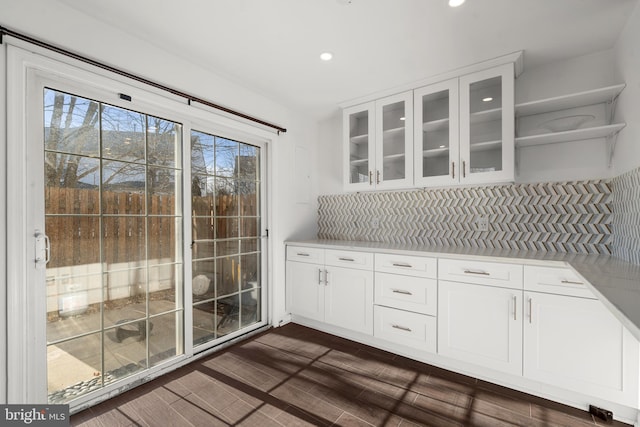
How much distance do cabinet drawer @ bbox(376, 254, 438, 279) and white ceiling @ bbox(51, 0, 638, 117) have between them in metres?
1.62

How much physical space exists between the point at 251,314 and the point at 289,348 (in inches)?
24.6

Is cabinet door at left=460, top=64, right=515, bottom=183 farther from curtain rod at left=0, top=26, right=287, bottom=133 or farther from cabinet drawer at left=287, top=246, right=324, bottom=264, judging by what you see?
curtain rod at left=0, top=26, right=287, bottom=133

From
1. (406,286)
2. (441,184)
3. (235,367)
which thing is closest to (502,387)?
(406,286)

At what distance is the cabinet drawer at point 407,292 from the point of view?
7.67 feet

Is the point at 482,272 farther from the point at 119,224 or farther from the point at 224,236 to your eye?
the point at 119,224

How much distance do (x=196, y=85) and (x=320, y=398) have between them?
2587 mm

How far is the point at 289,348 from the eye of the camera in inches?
105

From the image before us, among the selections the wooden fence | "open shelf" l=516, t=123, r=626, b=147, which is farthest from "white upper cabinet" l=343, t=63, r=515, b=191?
the wooden fence

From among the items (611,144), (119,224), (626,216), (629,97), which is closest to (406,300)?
(626,216)

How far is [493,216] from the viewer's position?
103 inches

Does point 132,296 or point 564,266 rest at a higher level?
point 564,266

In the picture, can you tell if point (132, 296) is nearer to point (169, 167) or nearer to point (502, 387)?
point (169, 167)

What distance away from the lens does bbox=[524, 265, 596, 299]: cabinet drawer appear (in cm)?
180

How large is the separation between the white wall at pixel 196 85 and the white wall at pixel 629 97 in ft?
9.16
